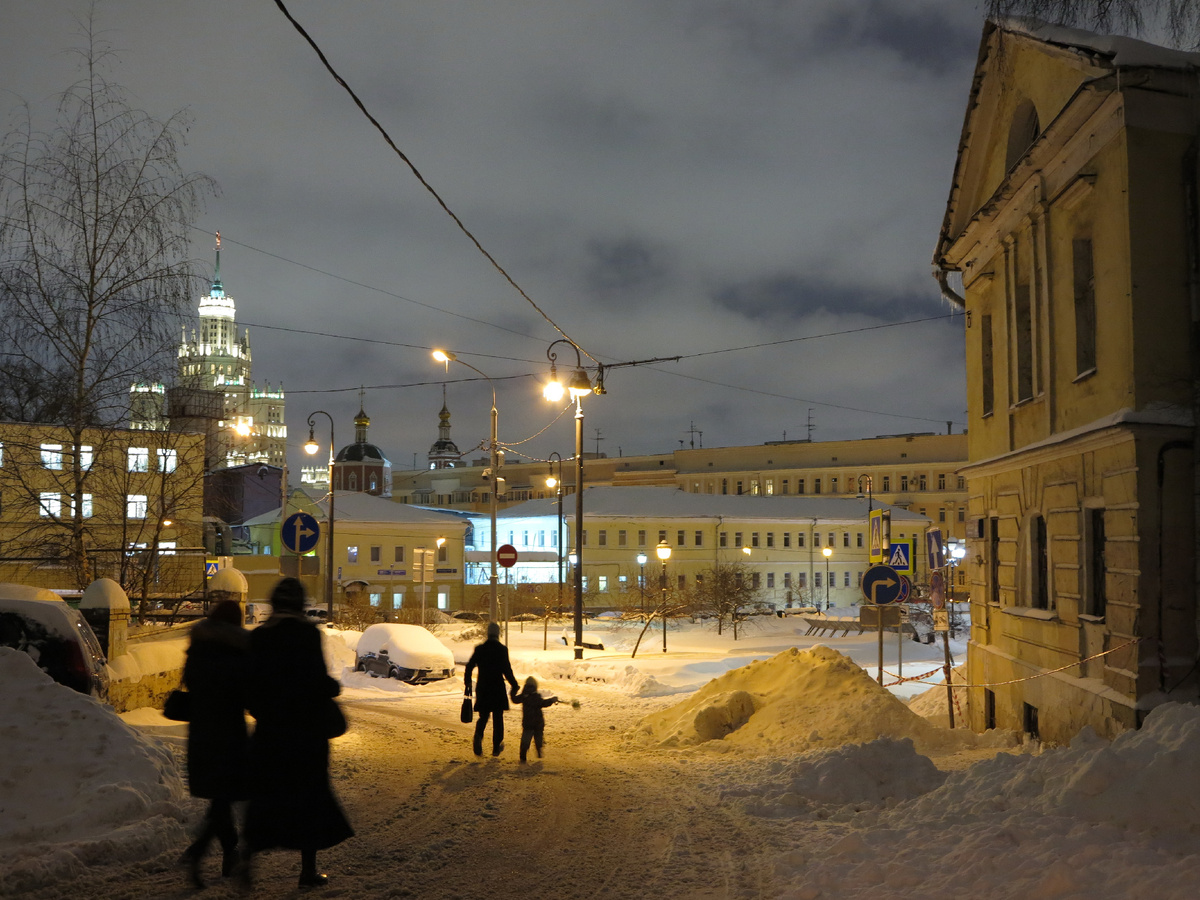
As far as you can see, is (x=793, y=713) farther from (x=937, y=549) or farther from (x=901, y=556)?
(x=937, y=549)

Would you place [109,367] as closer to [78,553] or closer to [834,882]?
[78,553]

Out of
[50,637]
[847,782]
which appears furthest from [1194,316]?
[50,637]

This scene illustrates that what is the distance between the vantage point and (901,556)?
18.0 m

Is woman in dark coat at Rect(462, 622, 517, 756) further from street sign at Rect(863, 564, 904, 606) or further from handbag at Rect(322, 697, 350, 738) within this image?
street sign at Rect(863, 564, 904, 606)

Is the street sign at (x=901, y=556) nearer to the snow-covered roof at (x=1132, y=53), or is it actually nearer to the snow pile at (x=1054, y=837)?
the snow-covered roof at (x=1132, y=53)

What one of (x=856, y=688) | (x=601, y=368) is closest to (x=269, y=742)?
(x=856, y=688)

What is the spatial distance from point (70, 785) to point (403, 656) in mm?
13274

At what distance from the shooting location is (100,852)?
22.1ft

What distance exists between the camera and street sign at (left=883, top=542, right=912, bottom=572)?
18.0 metres

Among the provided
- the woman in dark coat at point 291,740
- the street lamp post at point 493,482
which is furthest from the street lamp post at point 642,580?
the woman in dark coat at point 291,740

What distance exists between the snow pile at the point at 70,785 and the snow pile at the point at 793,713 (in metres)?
7.12

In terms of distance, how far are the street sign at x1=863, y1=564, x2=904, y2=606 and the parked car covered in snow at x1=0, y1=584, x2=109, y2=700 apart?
10347 millimetres

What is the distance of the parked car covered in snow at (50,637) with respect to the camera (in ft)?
32.4

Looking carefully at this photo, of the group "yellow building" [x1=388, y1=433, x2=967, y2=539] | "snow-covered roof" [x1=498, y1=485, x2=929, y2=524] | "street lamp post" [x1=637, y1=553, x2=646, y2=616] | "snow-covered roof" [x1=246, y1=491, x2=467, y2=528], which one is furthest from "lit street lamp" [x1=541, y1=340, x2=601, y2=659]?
"yellow building" [x1=388, y1=433, x2=967, y2=539]
